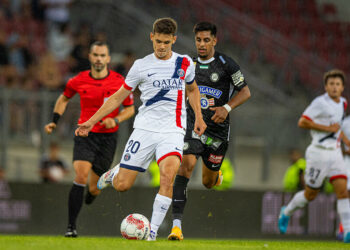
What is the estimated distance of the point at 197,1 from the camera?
18.6m

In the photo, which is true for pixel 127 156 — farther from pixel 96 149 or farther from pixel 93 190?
pixel 93 190

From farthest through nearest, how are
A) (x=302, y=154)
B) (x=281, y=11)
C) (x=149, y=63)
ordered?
(x=281, y=11) < (x=302, y=154) < (x=149, y=63)

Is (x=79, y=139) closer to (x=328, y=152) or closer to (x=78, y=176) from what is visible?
(x=78, y=176)

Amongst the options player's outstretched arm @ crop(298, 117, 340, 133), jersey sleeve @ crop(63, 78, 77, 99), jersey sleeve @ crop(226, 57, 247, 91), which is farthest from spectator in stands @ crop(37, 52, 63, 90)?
jersey sleeve @ crop(226, 57, 247, 91)

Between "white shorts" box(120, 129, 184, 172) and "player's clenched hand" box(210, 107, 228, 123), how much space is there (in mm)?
1044

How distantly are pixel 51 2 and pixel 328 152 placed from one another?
30.9ft

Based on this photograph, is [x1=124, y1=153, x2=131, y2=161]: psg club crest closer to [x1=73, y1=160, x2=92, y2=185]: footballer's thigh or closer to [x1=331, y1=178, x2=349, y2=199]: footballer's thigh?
[x1=73, y1=160, x2=92, y2=185]: footballer's thigh

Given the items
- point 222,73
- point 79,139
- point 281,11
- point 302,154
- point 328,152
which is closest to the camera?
point 222,73

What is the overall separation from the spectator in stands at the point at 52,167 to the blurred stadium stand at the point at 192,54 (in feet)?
0.54

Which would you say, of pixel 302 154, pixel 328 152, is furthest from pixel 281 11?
pixel 328 152

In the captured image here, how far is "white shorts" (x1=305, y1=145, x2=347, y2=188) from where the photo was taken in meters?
11.1

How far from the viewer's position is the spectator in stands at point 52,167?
13.9 meters

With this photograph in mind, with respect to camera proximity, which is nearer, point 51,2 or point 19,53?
point 19,53

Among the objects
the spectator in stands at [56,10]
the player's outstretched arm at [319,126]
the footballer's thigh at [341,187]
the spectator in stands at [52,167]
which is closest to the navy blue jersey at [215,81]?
the player's outstretched arm at [319,126]
